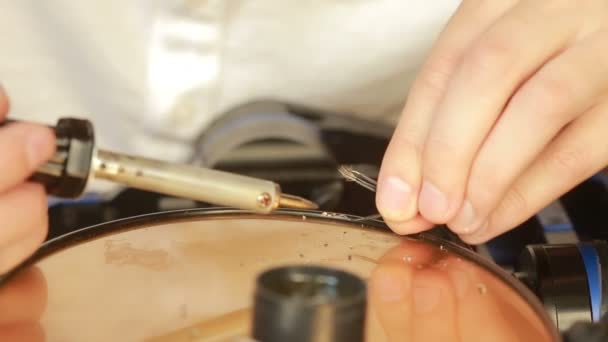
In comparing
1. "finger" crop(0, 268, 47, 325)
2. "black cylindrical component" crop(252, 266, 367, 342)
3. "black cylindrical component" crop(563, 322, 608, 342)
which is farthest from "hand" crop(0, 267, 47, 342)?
"black cylindrical component" crop(563, 322, 608, 342)

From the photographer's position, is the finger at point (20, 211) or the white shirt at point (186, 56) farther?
the white shirt at point (186, 56)

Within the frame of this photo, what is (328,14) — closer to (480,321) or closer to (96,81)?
(96,81)

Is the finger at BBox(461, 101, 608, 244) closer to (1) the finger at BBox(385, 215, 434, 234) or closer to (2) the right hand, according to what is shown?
(1) the finger at BBox(385, 215, 434, 234)

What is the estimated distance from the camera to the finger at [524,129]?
36 centimetres

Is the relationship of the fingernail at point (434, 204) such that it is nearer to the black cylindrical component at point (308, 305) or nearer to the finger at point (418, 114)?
the finger at point (418, 114)

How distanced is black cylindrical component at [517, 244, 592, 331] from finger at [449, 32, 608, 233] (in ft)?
0.12

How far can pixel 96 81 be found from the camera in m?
0.62

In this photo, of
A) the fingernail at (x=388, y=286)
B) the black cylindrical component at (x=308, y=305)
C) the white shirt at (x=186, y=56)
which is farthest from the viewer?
the white shirt at (x=186, y=56)

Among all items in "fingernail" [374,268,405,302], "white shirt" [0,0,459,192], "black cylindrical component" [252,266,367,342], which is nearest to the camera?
"black cylindrical component" [252,266,367,342]

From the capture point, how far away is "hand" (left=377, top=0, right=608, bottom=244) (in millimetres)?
357

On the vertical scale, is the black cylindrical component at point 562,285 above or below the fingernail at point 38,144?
below

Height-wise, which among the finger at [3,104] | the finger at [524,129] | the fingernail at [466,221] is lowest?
the fingernail at [466,221]

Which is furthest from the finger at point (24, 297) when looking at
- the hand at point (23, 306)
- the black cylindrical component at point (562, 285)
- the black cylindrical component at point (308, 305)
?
the black cylindrical component at point (562, 285)

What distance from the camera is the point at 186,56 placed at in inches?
23.1
